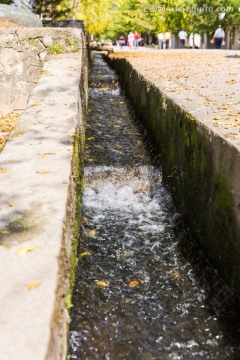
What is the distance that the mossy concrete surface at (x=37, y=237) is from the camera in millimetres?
1894

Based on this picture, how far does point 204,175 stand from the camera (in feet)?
13.4

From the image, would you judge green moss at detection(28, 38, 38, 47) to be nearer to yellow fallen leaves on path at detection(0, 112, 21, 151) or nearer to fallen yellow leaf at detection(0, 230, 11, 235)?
yellow fallen leaves on path at detection(0, 112, 21, 151)

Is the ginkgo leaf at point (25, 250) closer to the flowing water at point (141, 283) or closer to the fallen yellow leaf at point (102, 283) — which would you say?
the flowing water at point (141, 283)

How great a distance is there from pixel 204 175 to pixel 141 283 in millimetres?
1131

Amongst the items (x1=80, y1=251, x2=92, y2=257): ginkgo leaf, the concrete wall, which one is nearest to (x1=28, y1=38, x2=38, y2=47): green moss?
the concrete wall

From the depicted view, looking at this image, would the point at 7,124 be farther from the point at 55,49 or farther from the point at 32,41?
the point at 55,49

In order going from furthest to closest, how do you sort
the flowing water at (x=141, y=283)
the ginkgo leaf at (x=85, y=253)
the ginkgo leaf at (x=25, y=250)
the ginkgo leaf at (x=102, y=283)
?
the ginkgo leaf at (x=85, y=253), the ginkgo leaf at (x=102, y=283), the flowing water at (x=141, y=283), the ginkgo leaf at (x=25, y=250)

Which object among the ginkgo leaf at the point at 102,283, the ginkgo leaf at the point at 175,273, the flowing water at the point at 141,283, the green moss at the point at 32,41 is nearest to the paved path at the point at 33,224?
the flowing water at the point at 141,283

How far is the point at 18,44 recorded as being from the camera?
7.99m

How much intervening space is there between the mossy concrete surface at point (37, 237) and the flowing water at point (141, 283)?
48 centimetres

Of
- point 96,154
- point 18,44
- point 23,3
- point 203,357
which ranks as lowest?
point 203,357

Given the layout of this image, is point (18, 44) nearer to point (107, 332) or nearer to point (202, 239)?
point (202, 239)

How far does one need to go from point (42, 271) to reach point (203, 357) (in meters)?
1.40

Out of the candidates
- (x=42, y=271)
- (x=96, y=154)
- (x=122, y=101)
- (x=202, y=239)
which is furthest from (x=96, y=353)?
(x=122, y=101)
